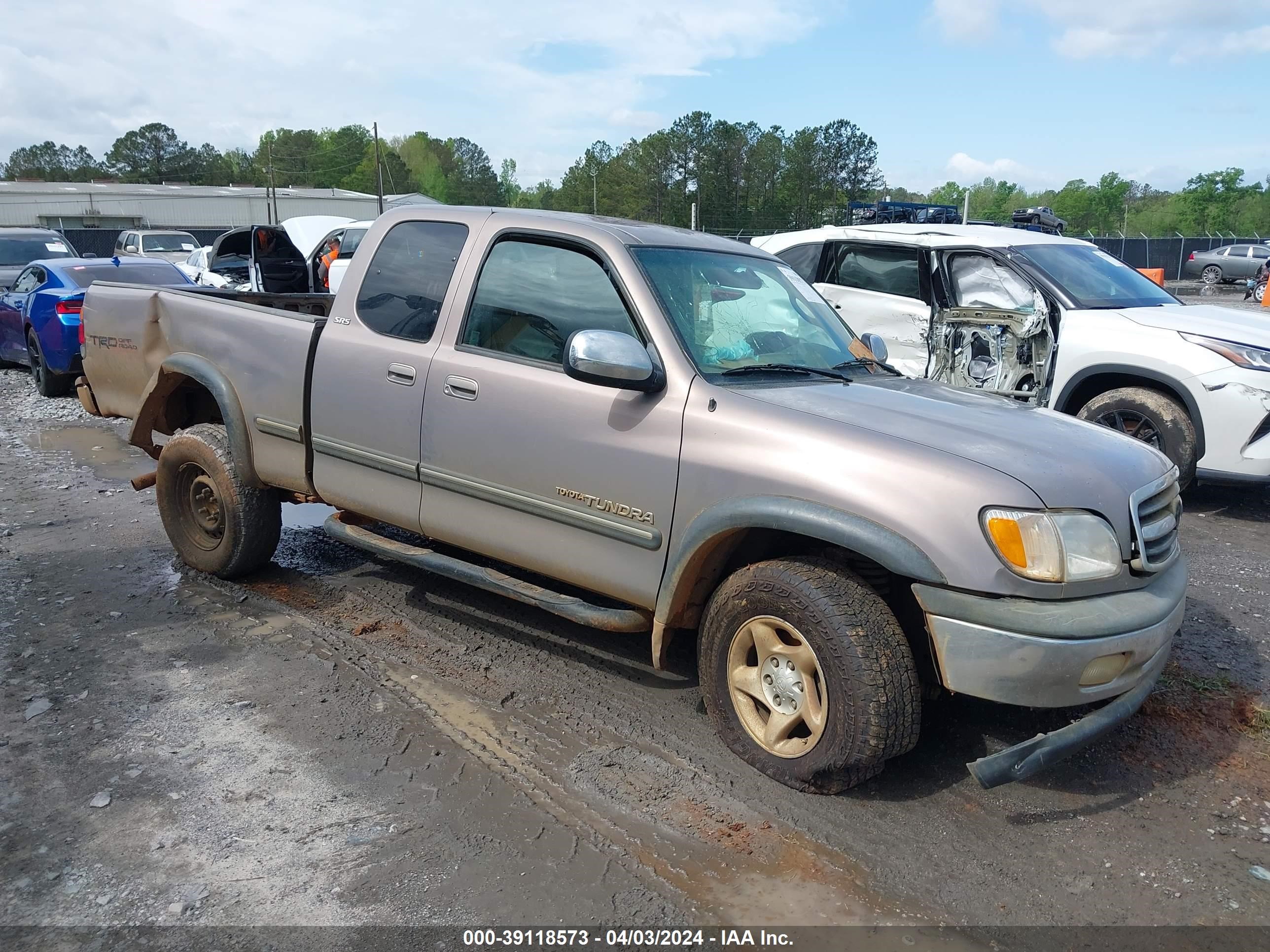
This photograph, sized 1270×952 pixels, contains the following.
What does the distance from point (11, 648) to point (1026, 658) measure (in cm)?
452

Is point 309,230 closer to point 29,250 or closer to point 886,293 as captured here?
point 29,250

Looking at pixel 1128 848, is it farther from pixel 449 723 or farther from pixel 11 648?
pixel 11 648

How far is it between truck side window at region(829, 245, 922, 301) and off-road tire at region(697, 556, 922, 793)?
5.78 metres

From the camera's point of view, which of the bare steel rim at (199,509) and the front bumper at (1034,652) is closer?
the front bumper at (1034,652)

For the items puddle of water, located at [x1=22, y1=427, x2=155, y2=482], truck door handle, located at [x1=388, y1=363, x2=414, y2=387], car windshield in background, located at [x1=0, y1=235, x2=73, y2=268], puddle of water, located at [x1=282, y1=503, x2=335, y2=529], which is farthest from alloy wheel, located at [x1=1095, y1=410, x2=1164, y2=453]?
car windshield in background, located at [x1=0, y1=235, x2=73, y2=268]

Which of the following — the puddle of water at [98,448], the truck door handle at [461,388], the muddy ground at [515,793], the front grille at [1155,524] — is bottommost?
the puddle of water at [98,448]

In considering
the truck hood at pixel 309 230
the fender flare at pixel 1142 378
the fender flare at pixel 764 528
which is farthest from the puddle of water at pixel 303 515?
the truck hood at pixel 309 230

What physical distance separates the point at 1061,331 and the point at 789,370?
454 centimetres

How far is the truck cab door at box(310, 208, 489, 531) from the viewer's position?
14.7ft

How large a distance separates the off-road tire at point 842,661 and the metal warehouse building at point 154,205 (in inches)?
2365

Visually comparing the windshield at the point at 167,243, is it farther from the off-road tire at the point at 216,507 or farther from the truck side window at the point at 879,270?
the off-road tire at the point at 216,507

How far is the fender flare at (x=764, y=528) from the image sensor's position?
10.2 feet

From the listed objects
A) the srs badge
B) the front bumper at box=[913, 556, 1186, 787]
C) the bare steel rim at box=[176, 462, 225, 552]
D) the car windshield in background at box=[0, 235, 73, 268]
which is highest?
the car windshield in background at box=[0, 235, 73, 268]

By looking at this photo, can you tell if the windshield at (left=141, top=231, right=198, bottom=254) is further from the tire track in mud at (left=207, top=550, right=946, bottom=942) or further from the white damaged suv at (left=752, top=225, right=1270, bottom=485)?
the tire track in mud at (left=207, top=550, right=946, bottom=942)
